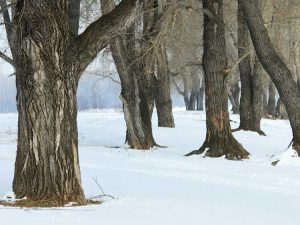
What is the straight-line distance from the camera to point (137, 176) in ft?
28.6

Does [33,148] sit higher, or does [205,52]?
[205,52]

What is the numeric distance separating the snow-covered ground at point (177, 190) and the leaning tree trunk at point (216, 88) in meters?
0.49

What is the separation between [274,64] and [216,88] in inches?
59.0

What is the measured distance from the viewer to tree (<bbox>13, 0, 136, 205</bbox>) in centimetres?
598

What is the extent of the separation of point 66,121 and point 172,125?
15.3 metres

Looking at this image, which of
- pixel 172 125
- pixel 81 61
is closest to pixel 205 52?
pixel 81 61

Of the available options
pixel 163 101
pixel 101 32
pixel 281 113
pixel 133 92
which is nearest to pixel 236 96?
pixel 281 113

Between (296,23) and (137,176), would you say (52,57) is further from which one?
(296,23)

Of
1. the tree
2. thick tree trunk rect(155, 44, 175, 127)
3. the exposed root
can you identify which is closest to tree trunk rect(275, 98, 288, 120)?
thick tree trunk rect(155, 44, 175, 127)

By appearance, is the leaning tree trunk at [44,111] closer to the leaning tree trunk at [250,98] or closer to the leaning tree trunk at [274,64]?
the leaning tree trunk at [274,64]

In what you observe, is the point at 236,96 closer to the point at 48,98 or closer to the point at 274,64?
the point at 274,64

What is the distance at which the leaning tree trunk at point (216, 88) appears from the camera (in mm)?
12594

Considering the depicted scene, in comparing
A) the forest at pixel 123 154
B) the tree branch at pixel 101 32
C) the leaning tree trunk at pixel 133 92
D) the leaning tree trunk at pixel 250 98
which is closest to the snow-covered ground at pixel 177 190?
the forest at pixel 123 154

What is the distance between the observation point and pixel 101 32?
248 inches
